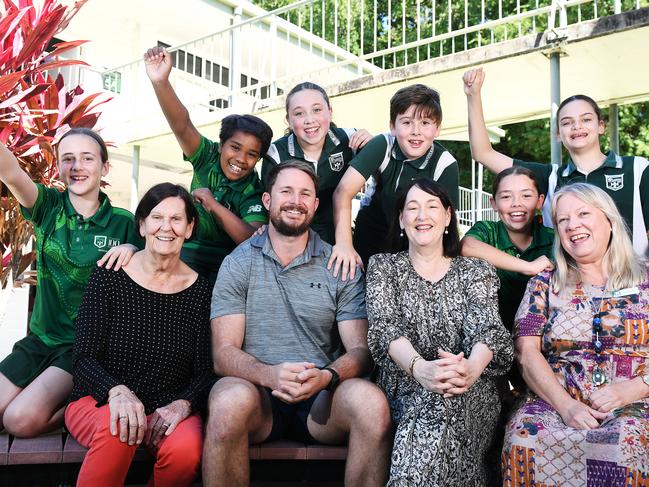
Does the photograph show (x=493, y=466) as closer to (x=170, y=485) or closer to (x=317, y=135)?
(x=170, y=485)

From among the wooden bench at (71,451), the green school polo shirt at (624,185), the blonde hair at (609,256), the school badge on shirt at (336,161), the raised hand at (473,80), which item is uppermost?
the raised hand at (473,80)

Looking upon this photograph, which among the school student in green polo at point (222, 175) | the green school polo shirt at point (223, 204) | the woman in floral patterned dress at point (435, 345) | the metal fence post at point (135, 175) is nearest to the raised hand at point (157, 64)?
the school student in green polo at point (222, 175)

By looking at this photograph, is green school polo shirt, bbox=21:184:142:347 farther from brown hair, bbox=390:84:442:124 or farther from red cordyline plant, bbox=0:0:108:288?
brown hair, bbox=390:84:442:124

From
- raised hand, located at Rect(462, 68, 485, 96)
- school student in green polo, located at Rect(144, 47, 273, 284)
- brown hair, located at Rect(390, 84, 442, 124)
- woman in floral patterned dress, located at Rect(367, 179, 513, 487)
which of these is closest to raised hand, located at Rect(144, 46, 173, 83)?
school student in green polo, located at Rect(144, 47, 273, 284)

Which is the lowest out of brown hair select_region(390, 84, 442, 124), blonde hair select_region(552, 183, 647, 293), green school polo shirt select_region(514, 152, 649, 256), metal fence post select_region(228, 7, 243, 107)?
blonde hair select_region(552, 183, 647, 293)

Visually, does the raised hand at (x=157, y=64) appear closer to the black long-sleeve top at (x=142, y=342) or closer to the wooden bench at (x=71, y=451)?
the black long-sleeve top at (x=142, y=342)

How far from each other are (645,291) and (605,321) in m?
0.23

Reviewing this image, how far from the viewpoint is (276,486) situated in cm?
309

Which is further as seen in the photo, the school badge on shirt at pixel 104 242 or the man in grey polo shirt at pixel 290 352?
the school badge on shirt at pixel 104 242

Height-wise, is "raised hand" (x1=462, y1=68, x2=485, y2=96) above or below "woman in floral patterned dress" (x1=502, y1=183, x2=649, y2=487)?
above

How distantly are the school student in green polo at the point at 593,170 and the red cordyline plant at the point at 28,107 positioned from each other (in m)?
2.77

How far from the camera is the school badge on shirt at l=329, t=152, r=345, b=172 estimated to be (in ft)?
12.7

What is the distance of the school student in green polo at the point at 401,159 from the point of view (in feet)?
11.7

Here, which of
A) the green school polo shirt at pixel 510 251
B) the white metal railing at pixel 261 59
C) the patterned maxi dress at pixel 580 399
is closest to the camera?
the patterned maxi dress at pixel 580 399
